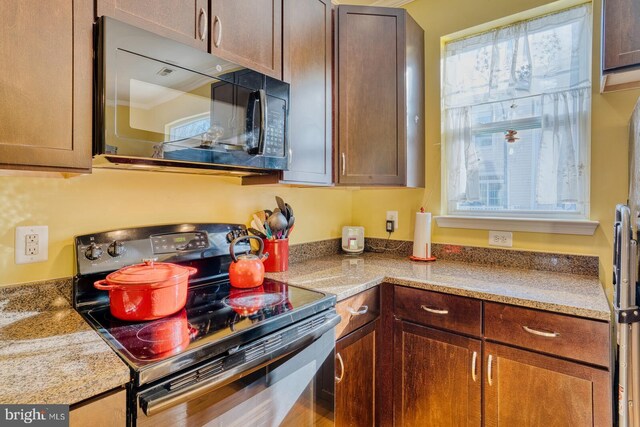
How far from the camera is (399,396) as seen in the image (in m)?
1.61

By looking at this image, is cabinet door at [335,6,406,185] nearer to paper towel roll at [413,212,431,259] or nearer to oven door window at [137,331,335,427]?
paper towel roll at [413,212,431,259]

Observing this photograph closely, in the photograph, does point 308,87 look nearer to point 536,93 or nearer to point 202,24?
point 202,24

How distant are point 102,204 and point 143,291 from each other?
1.63 ft

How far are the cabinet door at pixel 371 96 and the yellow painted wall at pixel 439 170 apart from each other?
0.36 m

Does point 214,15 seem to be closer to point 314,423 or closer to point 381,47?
point 381,47

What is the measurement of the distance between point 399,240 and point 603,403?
1.29m

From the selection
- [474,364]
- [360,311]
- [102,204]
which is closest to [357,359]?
[360,311]

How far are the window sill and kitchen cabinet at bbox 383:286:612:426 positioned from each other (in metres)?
0.68

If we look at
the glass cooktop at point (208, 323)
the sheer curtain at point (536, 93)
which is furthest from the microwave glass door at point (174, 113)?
the sheer curtain at point (536, 93)

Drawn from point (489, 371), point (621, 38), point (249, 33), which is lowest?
point (489, 371)

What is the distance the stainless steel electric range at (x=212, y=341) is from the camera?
82 cm

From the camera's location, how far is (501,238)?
1.91 meters

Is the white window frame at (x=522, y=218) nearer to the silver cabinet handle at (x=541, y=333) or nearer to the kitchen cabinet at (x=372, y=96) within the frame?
the kitchen cabinet at (x=372, y=96)

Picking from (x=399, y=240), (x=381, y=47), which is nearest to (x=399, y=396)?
(x=399, y=240)
